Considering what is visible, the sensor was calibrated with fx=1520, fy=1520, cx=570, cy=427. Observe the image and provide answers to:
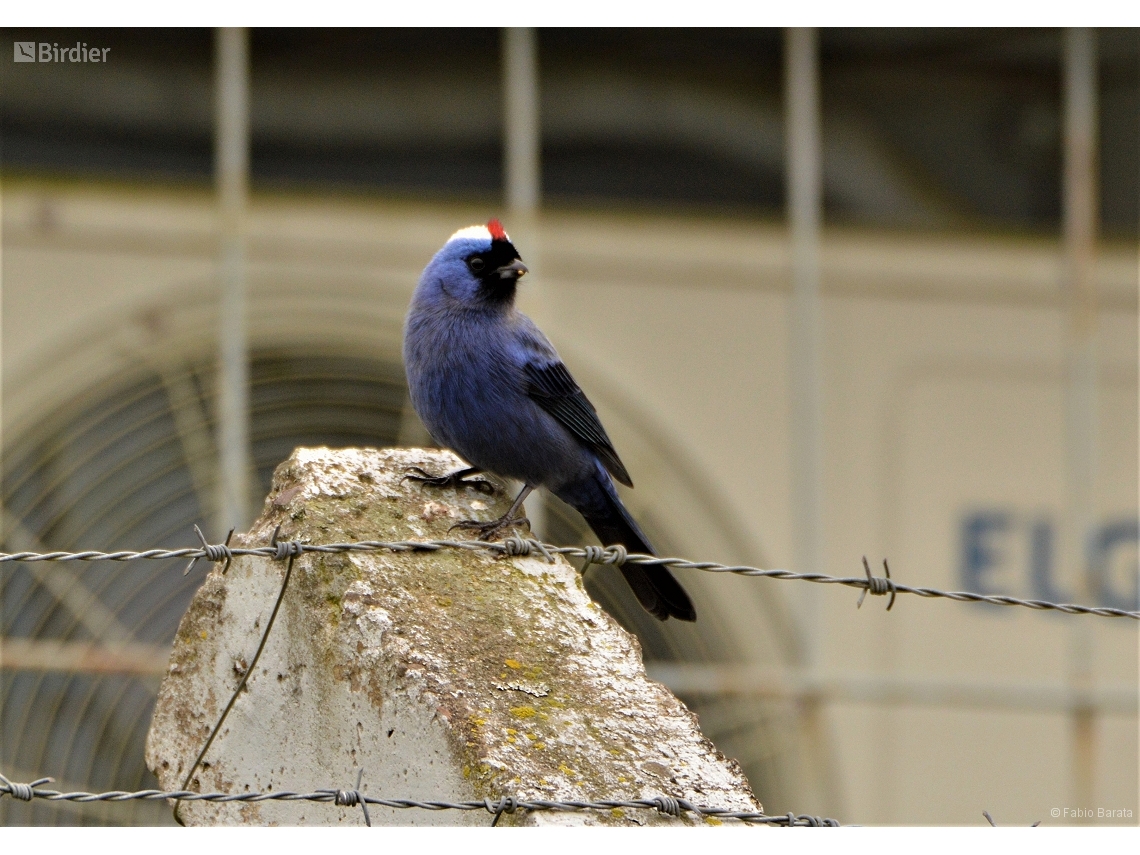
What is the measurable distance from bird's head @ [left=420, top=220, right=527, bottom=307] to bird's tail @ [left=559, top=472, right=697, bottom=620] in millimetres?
612

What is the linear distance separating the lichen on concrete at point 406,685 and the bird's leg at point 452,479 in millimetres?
131

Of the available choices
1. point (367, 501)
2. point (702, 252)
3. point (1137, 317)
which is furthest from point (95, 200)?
point (1137, 317)

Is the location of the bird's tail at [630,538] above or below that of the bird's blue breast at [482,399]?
below

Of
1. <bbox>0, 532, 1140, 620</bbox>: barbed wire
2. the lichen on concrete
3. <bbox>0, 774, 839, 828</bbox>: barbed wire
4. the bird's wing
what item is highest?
the bird's wing

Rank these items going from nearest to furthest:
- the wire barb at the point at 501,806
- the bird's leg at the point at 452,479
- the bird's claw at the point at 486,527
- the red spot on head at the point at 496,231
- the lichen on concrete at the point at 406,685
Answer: the wire barb at the point at 501,806, the lichen on concrete at the point at 406,685, the bird's claw at the point at 486,527, the bird's leg at the point at 452,479, the red spot on head at the point at 496,231

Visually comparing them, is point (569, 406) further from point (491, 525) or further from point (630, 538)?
point (491, 525)

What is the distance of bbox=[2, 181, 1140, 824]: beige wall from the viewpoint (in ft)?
25.3

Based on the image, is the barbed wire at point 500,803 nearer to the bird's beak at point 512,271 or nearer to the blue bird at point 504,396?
the blue bird at point 504,396

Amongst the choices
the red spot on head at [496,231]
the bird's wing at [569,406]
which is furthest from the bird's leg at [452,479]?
the red spot on head at [496,231]

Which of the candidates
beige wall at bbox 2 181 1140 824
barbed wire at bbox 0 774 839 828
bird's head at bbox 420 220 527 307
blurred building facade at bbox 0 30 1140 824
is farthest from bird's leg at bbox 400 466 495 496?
beige wall at bbox 2 181 1140 824

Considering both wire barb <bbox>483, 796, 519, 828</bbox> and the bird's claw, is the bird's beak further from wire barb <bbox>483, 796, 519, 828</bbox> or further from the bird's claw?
wire barb <bbox>483, 796, 519, 828</bbox>

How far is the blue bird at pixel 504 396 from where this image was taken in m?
4.16

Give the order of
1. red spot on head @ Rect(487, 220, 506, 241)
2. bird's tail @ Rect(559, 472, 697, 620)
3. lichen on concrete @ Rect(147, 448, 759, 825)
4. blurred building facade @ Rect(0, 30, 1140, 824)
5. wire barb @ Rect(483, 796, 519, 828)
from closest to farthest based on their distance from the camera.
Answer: wire barb @ Rect(483, 796, 519, 828) → lichen on concrete @ Rect(147, 448, 759, 825) → bird's tail @ Rect(559, 472, 697, 620) → red spot on head @ Rect(487, 220, 506, 241) → blurred building facade @ Rect(0, 30, 1140, 824)

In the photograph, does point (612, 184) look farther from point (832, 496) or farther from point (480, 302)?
point (480, 302)
